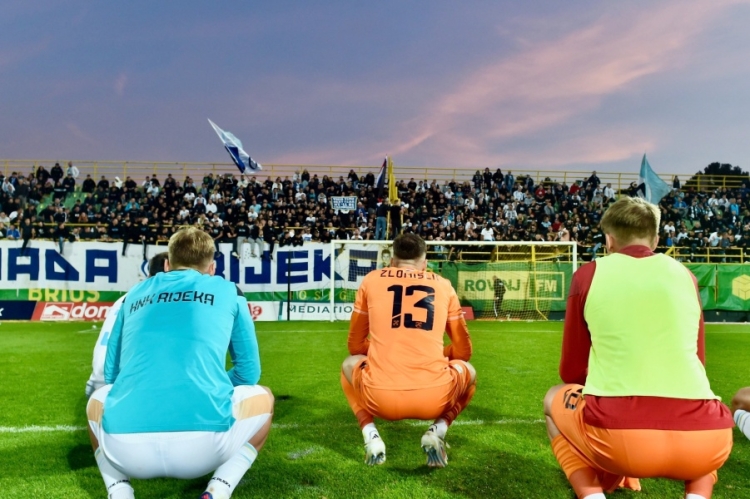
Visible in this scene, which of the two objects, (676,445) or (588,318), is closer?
(676,445)

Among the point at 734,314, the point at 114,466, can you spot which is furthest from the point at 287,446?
the point at 734,314

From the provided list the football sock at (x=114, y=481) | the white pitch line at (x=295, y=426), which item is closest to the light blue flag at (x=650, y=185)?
the white pitch line at (x=295, y=426)

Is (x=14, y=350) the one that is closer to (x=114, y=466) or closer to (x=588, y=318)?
(x=114, y=466)

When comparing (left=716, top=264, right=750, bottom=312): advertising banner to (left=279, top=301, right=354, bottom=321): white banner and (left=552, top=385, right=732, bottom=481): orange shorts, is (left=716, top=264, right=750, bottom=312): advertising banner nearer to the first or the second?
(left=279, top=301, right=354, bottom=321): white banner

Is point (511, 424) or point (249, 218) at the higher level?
point (249, 218)

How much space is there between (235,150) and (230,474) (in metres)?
30.9

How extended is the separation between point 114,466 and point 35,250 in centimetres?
1919

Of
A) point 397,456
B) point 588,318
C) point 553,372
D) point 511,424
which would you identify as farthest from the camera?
point 553,372

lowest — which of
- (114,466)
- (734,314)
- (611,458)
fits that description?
(734,314)

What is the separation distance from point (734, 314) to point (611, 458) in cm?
2185

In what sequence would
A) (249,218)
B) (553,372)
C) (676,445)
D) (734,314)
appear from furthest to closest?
(249,218) < (734,314) < (553,372) < (676,445)

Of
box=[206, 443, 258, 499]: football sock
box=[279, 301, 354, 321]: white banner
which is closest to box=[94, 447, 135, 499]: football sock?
box=[206, 443, 258, 499]: football sock

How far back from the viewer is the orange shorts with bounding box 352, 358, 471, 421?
3.72 m

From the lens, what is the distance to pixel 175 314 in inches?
109
